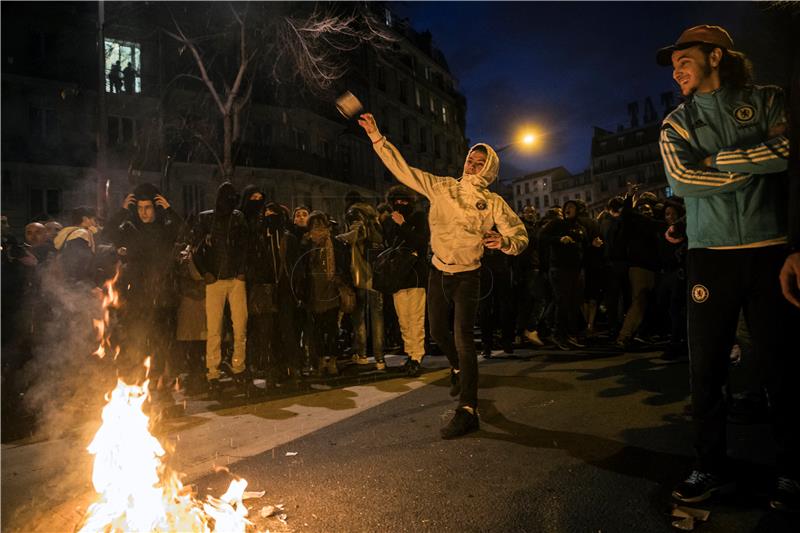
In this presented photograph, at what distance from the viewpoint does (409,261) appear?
7.28 meters

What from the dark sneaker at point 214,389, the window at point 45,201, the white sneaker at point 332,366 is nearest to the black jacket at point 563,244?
the white sneaker at point 332,366

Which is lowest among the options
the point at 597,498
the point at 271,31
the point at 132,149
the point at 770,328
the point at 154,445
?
the point at 597,498

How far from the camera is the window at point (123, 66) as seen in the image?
2855 centimetres

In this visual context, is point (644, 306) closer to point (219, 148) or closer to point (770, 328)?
point (770, 328)

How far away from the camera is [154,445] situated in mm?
2803

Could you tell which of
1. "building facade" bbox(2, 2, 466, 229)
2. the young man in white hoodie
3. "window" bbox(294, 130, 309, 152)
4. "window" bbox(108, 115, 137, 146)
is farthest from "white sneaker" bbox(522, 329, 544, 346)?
"window" bbox(294, 130, 309, 152)

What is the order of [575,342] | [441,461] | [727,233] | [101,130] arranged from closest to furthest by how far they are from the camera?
1. [727,233]
2. [441,461]
3. [575,342]
4. [101,130]

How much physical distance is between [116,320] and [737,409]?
621 cm

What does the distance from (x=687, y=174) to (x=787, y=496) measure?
1663mm

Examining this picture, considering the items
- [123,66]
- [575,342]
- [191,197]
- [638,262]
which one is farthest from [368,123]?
[123,66]

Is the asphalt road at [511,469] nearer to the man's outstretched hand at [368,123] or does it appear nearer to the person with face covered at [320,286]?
the person with face covered at [320,286]

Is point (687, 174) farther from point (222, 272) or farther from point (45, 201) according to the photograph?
point (45, 201)

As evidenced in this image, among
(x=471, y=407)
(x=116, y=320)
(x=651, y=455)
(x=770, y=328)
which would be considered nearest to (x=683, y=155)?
(x=770, y=328)

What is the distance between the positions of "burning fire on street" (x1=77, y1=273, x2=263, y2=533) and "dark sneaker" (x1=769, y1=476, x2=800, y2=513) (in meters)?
2.56
